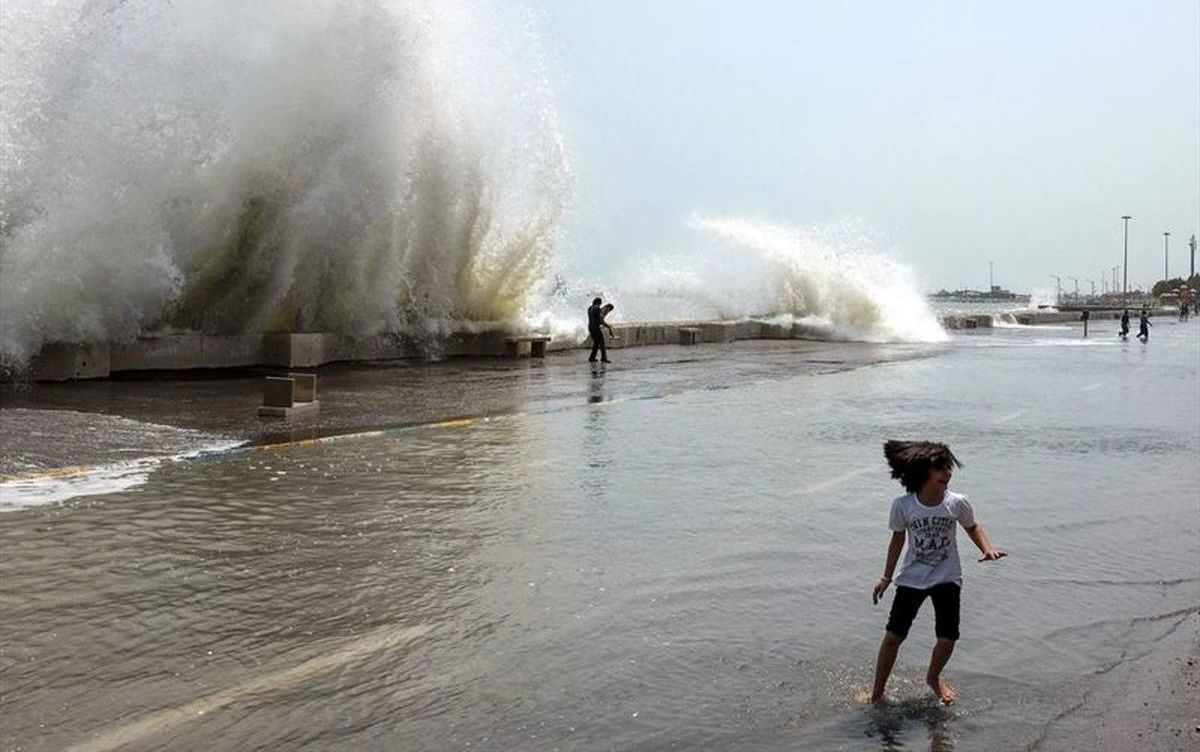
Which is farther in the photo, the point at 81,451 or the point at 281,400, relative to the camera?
the point at 281,400

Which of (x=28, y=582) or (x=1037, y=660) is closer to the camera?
(x=1037, y=660)

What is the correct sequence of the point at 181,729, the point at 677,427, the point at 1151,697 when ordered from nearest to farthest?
1. the point at 181,729
2. the point at 1151,697
3. the point at 677,427

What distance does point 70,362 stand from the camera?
53.9ft

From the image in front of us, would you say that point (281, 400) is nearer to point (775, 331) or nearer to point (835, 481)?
point (835, 481)

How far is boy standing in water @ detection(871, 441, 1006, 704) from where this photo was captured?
464 cm

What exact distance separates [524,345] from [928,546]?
20.9m

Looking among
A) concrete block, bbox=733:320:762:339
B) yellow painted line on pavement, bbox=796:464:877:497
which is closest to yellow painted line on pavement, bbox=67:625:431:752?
yellow painted line on pavement, bbox=796:464:877:497

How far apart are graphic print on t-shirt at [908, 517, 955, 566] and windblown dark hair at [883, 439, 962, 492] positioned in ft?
0.46

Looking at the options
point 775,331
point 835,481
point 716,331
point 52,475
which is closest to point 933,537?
point 835,481

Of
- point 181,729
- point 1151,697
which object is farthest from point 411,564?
point 1151,697

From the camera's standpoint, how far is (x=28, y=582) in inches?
231

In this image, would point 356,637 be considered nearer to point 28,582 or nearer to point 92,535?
point 28,582

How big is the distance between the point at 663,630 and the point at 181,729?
2228mm

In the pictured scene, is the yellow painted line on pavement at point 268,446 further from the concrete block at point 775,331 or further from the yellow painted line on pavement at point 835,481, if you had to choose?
the concrete block at point 775,331
